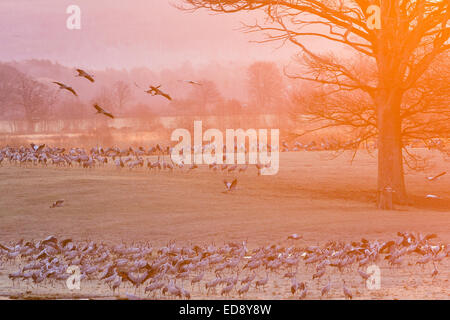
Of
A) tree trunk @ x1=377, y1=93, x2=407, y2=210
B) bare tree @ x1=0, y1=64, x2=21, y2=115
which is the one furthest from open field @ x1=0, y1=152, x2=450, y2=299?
bare tree @ x1=0, y1=64, x2=21, y2=115

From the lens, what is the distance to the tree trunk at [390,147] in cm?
2330

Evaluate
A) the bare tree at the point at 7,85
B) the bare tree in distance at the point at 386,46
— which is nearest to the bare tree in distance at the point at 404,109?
the bare tree in distance at the point at 386,46

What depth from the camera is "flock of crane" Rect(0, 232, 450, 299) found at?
11.4 metres

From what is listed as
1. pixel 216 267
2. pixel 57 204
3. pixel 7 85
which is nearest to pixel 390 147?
pixel 57 204

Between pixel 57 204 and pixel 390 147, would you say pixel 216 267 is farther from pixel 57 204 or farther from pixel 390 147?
pixel 390 147

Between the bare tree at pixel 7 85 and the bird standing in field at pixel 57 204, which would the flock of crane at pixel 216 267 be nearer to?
the bird standing in field at pixel 57 204

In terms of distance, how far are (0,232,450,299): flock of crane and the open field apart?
0.18 metres

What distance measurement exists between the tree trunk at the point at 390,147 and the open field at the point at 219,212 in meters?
0.85

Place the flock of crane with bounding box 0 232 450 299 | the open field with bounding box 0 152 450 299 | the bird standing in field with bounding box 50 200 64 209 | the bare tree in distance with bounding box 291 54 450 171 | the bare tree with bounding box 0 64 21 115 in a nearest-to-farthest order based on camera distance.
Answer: the flock of crane with bounding box 0 232 450 299 < the open field with bounding box 0 152 450 299 < the bird standing in field with bounding box 50 200 64 209 < the bare tree in distance with bounding box 291 54 450 171 < the bare tree with bounding box 0 64 21 115

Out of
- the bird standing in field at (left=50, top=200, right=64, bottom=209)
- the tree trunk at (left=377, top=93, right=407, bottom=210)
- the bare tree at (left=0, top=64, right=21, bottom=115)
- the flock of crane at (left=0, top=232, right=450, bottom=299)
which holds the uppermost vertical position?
the bare tree at (left=0, top=64, right=21, bottom=115)

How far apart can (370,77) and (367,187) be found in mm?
4871

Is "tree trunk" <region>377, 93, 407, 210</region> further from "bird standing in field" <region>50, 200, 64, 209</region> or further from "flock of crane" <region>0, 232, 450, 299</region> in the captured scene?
"bird standing in field" <region>50, 200, 64, 209</region>

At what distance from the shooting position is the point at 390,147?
76.9 ft
